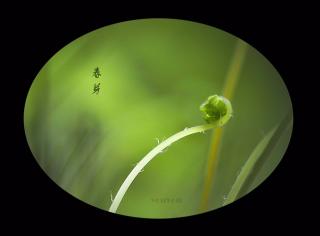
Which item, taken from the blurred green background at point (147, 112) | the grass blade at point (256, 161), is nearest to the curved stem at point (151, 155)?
the blurred green background at point (147, 112)

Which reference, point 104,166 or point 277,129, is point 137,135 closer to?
point 104,166

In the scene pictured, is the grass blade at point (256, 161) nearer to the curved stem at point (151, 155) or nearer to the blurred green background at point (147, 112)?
the blurred green background at point (147, 112)

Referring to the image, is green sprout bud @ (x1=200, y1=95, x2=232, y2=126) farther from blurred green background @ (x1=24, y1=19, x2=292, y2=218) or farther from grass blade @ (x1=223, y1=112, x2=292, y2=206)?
grass blade @ (x1=223, y1=112, x2=292, y2=206)

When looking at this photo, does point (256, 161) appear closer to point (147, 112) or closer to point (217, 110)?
point (217, 110)

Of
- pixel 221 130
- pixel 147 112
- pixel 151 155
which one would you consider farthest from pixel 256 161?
pixel 147 112

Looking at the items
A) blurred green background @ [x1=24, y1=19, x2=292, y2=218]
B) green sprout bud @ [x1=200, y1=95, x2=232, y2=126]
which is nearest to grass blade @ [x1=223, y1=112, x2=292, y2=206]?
blurred green background @ [x1=24, y1=19, x2=292, y2=218]

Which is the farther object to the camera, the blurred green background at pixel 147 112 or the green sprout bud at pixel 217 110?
the green sprout bud at pixel 217 110

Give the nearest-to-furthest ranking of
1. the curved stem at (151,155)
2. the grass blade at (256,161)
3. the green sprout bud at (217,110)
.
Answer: the grass blade at (256,161)
the curved stem at (151,155)
the green sprout bud at (217,110)

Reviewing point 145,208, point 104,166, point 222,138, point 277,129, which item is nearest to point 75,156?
point 104,166
